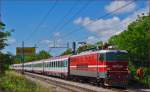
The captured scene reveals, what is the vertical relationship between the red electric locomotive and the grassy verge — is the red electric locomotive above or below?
above

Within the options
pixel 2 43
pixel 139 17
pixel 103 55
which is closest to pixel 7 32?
pixel 2 43

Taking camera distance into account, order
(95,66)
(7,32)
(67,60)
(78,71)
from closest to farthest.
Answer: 1. (7,32)
2. (95,66)
3. (78,71)
4. (67,60)

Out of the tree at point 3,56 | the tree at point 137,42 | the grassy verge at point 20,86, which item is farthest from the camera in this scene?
the tree at point 137,42

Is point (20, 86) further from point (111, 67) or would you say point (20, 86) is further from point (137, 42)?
point (137, 42)

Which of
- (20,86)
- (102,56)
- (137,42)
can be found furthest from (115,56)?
(20,86)

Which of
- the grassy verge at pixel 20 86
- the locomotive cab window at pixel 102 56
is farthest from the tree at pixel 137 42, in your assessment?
the grassy verge at pixel 20 86

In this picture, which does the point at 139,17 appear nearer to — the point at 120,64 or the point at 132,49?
the point at 132,49

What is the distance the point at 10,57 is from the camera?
34531mm

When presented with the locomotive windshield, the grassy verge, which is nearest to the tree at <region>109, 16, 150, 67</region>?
the locomotive windshield

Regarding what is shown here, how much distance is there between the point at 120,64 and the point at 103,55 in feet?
4.71

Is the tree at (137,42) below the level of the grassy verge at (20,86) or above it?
above

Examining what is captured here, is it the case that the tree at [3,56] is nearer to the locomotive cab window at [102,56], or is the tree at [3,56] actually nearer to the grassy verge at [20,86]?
the grassy verge at [20,86]

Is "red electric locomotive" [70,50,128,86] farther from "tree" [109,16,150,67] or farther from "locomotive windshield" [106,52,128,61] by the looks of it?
"tree" [109,16,150,67]

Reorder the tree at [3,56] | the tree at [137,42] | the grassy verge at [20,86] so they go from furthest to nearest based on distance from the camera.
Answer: the tree at [137,42], the tree at [3,56], the grassy verge at [20,86]
